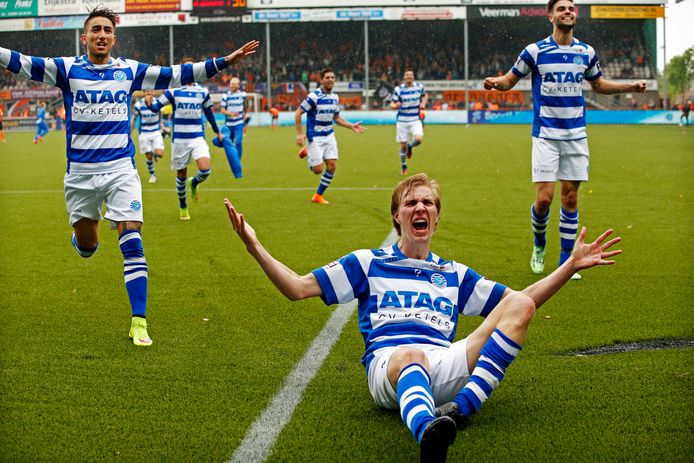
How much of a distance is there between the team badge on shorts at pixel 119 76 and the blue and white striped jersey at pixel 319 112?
8903 mm

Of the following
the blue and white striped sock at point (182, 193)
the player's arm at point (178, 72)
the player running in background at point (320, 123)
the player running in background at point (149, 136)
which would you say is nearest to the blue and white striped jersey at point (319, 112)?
the player running in background at point (320, 123)

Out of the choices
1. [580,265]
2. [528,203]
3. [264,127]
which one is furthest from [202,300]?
[264,127]

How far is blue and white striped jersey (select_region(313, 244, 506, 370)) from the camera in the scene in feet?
13.3

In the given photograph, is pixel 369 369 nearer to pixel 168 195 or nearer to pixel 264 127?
pixel 168 195

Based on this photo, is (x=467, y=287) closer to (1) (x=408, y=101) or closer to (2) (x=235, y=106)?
(1) (x=408, y=101)

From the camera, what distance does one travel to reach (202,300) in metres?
6.94

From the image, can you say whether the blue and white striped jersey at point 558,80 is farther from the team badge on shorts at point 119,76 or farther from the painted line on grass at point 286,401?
the team badge on shorts at point 119,76

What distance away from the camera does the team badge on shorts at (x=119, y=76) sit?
6114 mm

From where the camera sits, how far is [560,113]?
789 cm

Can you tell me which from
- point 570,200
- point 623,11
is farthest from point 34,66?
point 623,11

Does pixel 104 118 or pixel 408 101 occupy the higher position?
pixel 408 101

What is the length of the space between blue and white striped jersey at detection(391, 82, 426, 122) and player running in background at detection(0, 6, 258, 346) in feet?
47.2

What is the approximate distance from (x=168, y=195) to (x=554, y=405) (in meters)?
12.3

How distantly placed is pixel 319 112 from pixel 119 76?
9.05 metres
